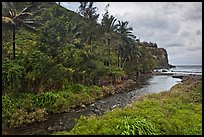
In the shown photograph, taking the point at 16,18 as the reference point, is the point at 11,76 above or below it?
below

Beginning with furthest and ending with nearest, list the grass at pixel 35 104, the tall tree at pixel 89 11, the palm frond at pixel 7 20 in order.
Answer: the tall tree at pixel 89 11, the palm frond at pixel 7 20, the grass at pixel 35 104

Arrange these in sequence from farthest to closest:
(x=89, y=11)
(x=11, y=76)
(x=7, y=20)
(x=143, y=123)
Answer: (x=89, y=11) → (x=7, y=20) → (x=11, y=76) → (x=143, y=123)

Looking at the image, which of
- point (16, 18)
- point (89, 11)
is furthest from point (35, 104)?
point (89, 11)

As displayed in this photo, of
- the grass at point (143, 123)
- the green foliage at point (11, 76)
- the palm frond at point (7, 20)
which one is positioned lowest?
the grass at point (143, 123)

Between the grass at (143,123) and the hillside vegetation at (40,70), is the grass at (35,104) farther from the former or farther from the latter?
the grass at (143,123)

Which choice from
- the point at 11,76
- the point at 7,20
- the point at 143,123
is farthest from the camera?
the point at 7,20

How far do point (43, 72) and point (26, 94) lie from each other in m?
2.74

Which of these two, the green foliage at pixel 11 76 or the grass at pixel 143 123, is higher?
the green foliage at pixel 11 76

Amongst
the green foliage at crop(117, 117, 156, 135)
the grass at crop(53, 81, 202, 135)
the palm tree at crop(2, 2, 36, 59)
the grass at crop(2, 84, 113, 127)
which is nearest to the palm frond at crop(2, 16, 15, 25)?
the palm tree at crop(2, 2, 36, 59)

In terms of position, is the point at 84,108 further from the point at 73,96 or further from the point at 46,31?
the point at 46,31

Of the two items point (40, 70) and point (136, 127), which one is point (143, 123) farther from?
point (40, 70)

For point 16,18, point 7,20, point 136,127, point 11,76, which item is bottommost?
point 136,127

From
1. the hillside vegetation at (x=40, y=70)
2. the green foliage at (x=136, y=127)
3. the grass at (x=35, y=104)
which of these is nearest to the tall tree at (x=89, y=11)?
the hillside vegetation at (x=40, y=70)

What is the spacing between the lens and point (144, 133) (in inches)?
428
